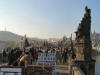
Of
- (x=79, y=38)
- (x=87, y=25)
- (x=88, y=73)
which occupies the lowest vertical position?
(x=88, y=73)

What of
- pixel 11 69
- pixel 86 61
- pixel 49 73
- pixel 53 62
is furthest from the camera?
pixel 86 61

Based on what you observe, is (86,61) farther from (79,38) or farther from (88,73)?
(79,38)

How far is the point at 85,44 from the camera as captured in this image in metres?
11.5

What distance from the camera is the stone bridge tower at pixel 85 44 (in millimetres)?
11422

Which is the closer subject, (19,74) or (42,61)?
(19,74)

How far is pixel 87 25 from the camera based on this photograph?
1170 cm

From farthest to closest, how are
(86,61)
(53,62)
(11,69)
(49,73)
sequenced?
(86,61), (53,62), (49,73), (11,69)

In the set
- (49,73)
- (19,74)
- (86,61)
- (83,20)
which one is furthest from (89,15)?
(19,74)

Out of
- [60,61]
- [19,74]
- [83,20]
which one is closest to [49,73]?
[19,74]

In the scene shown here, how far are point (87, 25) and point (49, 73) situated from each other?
216 inches

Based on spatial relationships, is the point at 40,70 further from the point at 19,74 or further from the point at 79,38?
the point at 79,38

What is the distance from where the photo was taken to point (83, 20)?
11.6 metres

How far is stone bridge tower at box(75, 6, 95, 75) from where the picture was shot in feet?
37.5

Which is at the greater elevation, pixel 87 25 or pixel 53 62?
pixel 87 25
